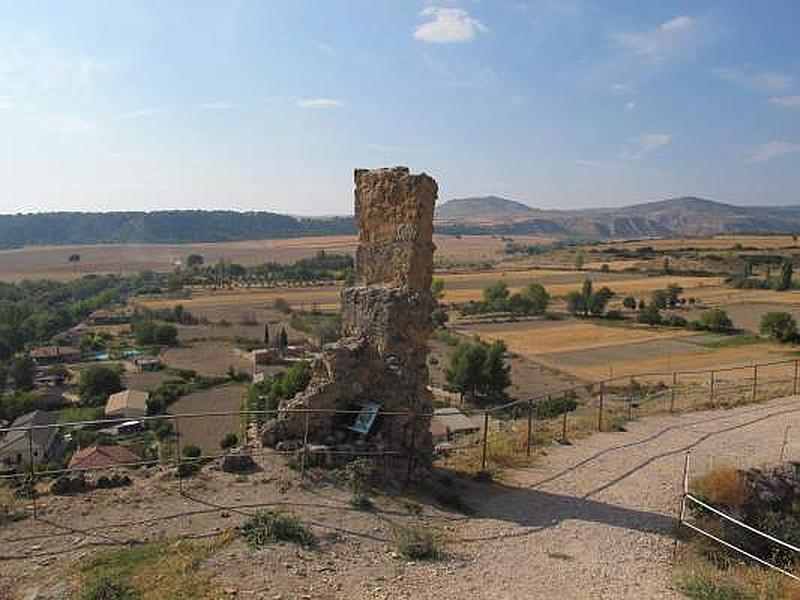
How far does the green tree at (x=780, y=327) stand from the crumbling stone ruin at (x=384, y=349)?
169 feet

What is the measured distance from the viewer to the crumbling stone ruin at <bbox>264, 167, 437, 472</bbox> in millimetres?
11797

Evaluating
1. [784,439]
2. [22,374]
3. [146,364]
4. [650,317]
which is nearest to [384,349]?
[784,439]

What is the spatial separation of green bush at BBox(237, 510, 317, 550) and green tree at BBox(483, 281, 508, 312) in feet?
250

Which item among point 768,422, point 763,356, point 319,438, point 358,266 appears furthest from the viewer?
point 763,356

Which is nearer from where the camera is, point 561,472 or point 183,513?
point 183,513

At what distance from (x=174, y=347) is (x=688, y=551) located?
65.9 meters

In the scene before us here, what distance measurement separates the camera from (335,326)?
2746 inches

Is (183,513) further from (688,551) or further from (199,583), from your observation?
(688,551)

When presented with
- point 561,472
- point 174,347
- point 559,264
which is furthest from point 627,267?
point 561,472

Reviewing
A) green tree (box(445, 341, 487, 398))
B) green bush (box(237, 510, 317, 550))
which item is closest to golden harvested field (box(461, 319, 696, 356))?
green tree (box(445, 341, 487, 398))

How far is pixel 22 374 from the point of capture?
52688 millimetres

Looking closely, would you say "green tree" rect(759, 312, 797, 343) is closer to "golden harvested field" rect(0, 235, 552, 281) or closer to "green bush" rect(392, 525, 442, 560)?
"green bush" rect(392, 525, 442, 560)

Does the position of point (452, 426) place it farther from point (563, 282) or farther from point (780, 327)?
point (563, 282)

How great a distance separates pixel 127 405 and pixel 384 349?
1343 inches
